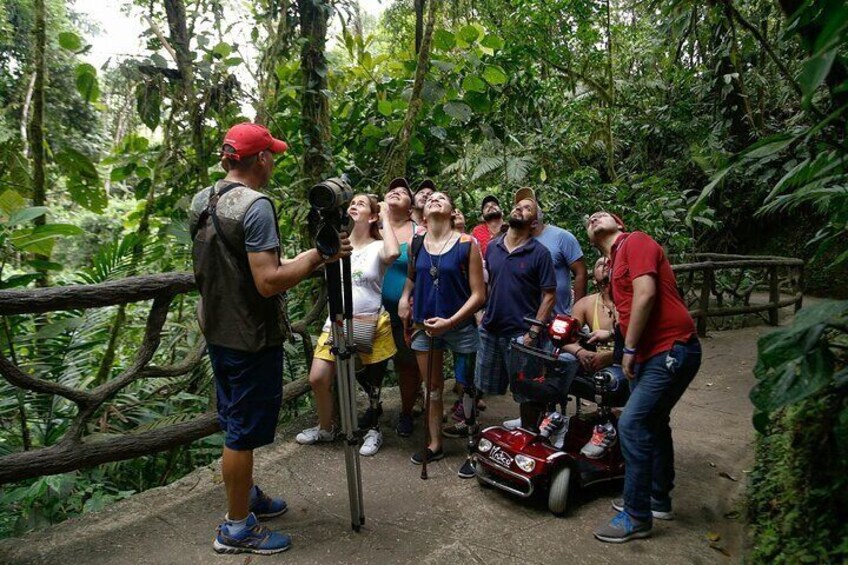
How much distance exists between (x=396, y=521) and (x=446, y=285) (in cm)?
142

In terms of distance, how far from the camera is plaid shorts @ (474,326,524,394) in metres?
3.91

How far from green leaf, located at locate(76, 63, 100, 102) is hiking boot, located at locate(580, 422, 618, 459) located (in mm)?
4595

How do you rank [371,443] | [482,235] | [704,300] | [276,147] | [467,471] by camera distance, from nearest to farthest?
[276,147], [467,471], [371,443], [482,235], [704,300]

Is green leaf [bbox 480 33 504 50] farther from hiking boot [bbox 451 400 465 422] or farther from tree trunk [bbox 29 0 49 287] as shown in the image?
tree trunk [bbox 29 0 49 287]

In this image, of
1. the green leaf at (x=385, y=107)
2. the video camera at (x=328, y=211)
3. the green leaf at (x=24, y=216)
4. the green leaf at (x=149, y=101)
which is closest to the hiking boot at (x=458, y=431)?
the video camera at (x=328, y=211)

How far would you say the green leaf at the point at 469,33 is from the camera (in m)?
5.46

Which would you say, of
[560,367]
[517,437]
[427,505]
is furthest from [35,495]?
[560,367]

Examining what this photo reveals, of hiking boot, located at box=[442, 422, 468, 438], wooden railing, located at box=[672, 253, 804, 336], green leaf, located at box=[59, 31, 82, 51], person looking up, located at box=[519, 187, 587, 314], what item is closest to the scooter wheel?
hiking boot, located at box=[442, 422, 468, 438]

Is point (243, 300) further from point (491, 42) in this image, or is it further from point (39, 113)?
point (491, 42)

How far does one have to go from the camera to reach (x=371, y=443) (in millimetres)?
3867

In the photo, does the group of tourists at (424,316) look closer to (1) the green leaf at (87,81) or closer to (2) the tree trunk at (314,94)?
(2) the tree trunk at (314,94)

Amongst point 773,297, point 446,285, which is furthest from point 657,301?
point 773,297

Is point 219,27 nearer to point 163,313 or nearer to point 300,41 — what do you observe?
point 300,41

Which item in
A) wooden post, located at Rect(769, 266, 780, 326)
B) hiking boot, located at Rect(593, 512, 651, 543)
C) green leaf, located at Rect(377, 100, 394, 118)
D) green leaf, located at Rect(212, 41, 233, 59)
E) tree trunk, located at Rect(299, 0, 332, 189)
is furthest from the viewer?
wooden post, located at Rect(769, 266, 780, 326)
